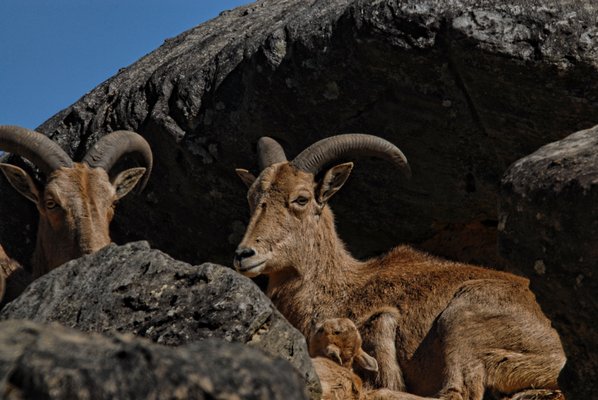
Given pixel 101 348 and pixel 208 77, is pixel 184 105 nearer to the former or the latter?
pixel 208 77

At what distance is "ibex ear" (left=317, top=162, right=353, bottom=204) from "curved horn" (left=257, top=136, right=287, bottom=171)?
0.51 m

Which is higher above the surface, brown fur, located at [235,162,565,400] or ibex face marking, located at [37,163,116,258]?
ibex face marking, located at [37,163,116,258]

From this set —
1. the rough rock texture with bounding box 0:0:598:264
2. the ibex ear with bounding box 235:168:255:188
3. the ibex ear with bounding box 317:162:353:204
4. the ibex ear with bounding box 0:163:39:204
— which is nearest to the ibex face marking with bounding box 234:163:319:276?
the ibex ear with bounding box 317:162:353:204

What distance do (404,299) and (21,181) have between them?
16.0 feet

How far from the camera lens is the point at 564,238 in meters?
6.89

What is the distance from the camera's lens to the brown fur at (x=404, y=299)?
990cm

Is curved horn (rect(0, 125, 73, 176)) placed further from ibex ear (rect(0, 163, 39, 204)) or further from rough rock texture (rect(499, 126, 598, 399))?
rough rock texture (rect(499, 126, 598, 399))

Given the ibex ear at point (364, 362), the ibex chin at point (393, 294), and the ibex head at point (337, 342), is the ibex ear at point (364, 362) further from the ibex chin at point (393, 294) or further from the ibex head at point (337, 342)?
the ibex chin at point (393, 294)

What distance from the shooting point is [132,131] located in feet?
44.8

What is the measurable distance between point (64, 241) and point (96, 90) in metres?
3.20

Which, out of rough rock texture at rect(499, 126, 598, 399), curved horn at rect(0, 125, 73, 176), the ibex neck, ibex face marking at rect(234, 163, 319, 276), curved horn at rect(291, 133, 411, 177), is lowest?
rough rock texture at rect(499, 126, 598, 399)

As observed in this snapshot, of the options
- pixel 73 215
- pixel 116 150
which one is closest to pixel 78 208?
pixel 73 215

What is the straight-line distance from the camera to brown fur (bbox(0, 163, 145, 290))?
39.7 ft

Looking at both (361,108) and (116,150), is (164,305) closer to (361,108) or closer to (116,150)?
(361,108)
